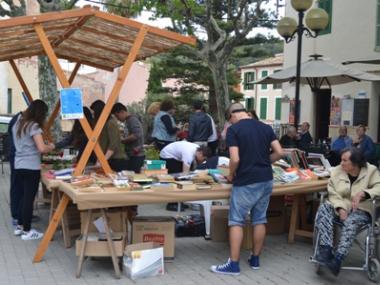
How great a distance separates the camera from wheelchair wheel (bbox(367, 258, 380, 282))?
516cm

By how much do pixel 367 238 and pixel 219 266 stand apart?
1454mm

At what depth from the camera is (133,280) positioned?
524 centimetres

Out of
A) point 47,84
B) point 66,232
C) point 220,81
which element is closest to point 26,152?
point 66,232

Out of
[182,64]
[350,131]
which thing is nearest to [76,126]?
[350,131]

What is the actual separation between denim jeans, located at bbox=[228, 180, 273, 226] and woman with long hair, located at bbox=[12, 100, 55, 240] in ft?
7.26

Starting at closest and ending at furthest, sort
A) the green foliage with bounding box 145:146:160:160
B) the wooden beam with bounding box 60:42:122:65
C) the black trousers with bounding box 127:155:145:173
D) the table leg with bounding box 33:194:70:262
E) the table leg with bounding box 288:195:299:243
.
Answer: the table leg with bounding box 33:194:70:262
the table leg with bounding box 288:195:299:243
the wooden beam with bounding box 60:42:122:65
the black trousers with bounding box 127:155:145:173
the green foliage with bounding box 145:146:160:160

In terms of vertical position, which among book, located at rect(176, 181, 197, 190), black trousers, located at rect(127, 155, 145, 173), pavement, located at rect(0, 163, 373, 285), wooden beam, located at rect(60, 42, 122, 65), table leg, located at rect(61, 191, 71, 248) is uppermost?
wooden beam, located at rect(60, 42, 122, 65)

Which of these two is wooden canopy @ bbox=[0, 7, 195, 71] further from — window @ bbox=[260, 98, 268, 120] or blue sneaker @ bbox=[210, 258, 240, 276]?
window @ bbox=[260, 98, 268, 120]

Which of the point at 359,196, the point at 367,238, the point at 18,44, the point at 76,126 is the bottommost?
the point at 367,238

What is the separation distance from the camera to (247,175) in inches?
213

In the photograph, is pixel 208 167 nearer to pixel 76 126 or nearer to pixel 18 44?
pixel 76 126

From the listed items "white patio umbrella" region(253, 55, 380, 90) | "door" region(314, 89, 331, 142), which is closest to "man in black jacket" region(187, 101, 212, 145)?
"white patio umbrella" region(253, 55, 380, 90)

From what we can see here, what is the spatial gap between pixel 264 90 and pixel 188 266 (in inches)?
1934

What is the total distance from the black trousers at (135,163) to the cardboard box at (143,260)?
7.79ft
